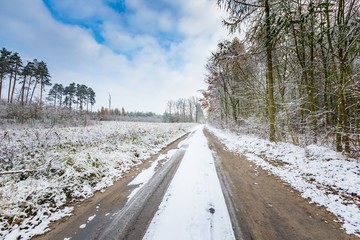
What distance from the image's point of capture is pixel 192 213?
9.43 feet

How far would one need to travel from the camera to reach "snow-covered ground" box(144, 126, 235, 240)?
2324 millimetres

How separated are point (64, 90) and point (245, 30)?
193 feet

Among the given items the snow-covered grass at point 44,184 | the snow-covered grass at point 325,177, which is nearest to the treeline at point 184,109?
the snow-covered grass at point 325,177

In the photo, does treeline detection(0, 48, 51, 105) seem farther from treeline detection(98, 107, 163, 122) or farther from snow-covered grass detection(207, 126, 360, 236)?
snow-covered grass detection(207, 126, 360, 236)

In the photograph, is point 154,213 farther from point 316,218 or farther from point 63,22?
point 63,22

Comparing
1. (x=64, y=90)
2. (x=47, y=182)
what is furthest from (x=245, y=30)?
(x=64, y=90)

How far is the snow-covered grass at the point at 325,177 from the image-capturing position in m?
2.89

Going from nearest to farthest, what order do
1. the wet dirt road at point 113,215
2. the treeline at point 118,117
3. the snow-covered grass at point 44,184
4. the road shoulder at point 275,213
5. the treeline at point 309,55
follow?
the road shoulder at point 275,213 → the wet dirt road at point 113,215 → the snow-covered grass at point 44,184 → the treeline at point 309,55 → the treeline at point 118,117

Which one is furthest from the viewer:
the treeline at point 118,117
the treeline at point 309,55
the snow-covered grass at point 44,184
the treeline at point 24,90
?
the treeline at point 118,117

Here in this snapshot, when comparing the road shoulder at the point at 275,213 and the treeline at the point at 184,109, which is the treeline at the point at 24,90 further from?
the treeline at the point at 184,109

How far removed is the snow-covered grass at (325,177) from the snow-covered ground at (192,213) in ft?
6.01

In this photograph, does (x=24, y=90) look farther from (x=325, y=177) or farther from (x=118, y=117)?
(x=325, y=177)

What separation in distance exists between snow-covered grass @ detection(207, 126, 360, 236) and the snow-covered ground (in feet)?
6.01

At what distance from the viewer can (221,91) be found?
23.0 m
